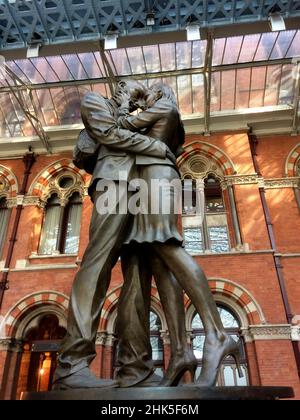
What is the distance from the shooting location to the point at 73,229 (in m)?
10.6

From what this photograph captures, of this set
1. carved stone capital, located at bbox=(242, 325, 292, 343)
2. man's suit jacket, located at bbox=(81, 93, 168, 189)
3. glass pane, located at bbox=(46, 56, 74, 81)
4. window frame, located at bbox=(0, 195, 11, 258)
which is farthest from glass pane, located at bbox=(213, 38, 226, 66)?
man's suit jacket, located at bbox=(81, 93, 168, 189)

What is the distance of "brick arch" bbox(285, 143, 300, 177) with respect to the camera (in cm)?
1006

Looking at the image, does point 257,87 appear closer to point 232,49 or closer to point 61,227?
point 232,49

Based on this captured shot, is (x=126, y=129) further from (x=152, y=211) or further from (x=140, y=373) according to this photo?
(x=140, y=373)

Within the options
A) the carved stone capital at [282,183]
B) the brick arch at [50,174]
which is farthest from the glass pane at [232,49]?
the brick arch at [50,174]

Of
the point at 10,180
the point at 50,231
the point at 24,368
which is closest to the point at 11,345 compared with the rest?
the point at 24,368

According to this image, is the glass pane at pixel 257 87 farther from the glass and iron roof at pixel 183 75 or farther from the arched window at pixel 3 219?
the arched window at pixel 3 219

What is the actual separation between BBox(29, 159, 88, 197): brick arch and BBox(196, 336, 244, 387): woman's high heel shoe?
9180mm

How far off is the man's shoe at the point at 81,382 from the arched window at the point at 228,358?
6.07m

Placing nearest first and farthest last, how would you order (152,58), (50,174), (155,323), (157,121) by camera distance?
(157,121), (155,323), (152,58), (50,174)

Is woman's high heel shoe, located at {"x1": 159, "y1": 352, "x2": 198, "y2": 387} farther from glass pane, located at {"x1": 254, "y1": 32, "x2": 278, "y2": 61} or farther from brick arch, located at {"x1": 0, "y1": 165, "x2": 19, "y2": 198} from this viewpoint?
brick arch, located at {"x1": 0, "y1": 165, "x2": 19, "y2": 198}

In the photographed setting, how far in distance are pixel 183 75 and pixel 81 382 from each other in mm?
9614

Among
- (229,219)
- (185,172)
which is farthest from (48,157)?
(229,219)

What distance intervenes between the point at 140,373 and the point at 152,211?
100 cm
